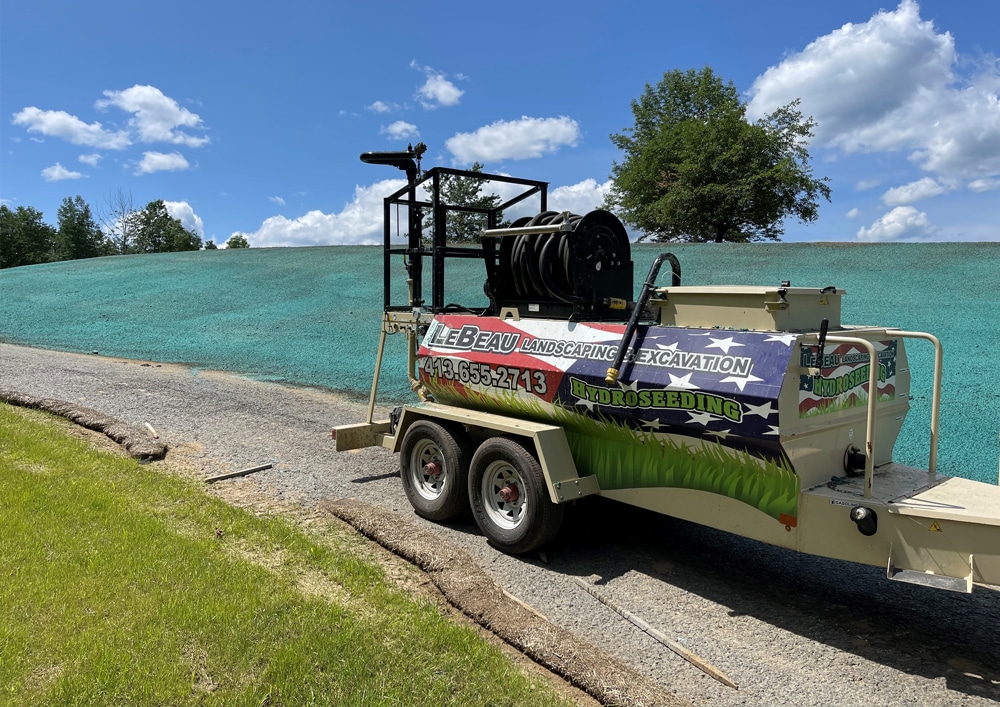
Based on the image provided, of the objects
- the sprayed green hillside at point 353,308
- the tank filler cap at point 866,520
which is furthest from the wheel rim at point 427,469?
the sprayed green hillside at point 353,308

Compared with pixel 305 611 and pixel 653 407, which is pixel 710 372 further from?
pixel 305 611

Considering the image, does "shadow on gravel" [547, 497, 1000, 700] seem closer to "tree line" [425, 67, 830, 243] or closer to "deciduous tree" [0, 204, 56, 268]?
"tree line" [425, 67, 830, 243]

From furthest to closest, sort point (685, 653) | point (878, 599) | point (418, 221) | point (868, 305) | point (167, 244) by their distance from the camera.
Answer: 1. point (167, 244)
2. point (868, 305)
3. point (418, 221)
4. point (878, 599)
5. point (685, 653)

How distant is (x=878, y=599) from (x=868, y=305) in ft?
33.8

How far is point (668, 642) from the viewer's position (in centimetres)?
396

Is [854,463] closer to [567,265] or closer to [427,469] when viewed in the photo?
[567,265]

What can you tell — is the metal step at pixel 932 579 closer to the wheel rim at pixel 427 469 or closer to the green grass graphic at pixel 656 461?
the green grass graphic at pixel 656 461

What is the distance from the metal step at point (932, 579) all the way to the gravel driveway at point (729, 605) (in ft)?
1.86

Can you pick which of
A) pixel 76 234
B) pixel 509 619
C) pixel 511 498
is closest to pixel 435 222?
pixel 511 498

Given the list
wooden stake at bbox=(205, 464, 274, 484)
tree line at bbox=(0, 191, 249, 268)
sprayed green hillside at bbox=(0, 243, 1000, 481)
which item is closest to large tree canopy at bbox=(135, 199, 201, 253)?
tree line at bbox=(0, 191, 249, 268)

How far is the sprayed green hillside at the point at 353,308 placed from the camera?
31.1ft

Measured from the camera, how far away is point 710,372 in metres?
4.14

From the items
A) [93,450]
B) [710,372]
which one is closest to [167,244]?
[93,450]

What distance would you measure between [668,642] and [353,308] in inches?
623
